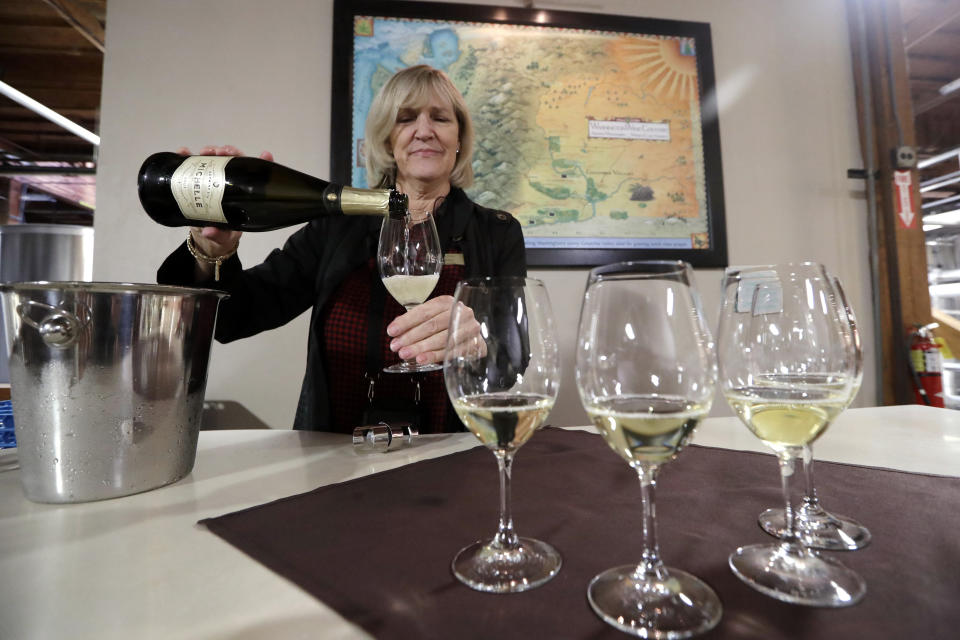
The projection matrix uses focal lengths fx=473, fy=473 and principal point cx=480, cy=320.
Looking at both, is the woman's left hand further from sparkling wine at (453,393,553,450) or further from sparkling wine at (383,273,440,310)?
sparkling wine at (453,393,553,450)

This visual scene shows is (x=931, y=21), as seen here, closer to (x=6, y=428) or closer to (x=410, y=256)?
(x=410, y=256)

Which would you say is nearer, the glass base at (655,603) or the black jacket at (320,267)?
the glass base at (655,603)

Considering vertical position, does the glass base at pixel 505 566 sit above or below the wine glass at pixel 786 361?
below

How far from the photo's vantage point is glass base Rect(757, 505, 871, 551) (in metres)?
0.36

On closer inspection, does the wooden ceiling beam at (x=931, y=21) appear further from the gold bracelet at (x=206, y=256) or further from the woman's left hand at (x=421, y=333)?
the gold bracelet at (x=206, y=256)

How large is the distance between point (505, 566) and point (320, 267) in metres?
1.03

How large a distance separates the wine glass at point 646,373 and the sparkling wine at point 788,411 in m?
0.08

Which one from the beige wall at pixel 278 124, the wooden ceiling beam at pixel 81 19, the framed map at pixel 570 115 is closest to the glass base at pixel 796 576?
the beige wall at pixel 278 124

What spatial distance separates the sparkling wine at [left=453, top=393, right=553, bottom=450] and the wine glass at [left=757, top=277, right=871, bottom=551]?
0.22m

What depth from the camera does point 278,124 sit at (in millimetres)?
1591

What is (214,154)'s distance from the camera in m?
0.79

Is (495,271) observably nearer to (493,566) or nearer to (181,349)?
(181,349)

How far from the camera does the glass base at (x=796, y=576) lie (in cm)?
29

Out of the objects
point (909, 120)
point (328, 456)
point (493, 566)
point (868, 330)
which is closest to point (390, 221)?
point (328, 456)
